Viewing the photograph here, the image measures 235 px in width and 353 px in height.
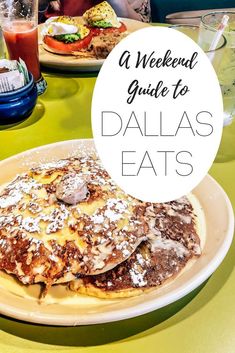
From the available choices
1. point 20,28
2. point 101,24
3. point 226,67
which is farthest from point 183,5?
point 226,67

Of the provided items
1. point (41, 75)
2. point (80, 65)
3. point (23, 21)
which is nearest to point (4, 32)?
point (23, 21)

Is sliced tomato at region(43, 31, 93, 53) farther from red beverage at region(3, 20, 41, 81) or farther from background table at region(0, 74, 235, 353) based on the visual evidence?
background table at region(0, 74, 235, 353)

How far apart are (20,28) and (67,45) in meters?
0.36

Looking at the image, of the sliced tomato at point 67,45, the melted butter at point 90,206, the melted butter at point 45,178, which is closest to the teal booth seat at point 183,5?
the sliced tomato at point 67,45

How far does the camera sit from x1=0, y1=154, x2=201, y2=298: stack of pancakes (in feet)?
2.99

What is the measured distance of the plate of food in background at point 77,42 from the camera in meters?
1.88

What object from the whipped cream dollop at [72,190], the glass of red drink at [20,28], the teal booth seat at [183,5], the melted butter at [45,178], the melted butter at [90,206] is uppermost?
the glass of red drink at [20,28]

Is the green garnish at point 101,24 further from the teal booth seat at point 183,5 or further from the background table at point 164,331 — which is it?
the background table at point 164,331

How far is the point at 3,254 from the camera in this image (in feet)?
3.12

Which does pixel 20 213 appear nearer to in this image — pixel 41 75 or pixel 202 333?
pixel 202 333

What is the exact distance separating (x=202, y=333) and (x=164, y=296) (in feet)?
0.34

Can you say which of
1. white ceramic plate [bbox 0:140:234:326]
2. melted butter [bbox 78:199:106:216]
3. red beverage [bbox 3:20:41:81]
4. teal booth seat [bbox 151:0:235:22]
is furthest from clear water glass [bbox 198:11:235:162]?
teal booth seat [bbox 151:0:235:22]

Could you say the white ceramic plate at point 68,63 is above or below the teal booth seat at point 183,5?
above

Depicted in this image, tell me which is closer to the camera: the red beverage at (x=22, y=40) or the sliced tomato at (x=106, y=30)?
the red beverage at (x=22, y=40)
